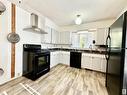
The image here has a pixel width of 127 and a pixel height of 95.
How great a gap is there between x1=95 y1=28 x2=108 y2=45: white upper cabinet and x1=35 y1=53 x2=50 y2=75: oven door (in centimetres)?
266

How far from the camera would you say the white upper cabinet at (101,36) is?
12.1 ft

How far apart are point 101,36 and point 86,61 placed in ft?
4.83

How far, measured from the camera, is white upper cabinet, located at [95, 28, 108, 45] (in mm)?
3701

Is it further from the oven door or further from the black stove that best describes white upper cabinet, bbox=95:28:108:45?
the black stove

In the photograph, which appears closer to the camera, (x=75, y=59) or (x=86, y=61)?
(x=86, y=61)

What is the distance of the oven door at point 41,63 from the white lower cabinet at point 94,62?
193cm

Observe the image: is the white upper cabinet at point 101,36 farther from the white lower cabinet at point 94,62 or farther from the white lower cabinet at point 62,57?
the white lower cabinet at point 62,57

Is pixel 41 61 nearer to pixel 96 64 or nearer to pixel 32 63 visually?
pixel 32 63

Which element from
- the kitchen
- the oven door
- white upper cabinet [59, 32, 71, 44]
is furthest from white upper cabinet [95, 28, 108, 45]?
the oven door

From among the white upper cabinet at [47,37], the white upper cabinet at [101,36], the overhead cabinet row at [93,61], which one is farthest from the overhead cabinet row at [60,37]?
the white upper cabinet at [101,36]

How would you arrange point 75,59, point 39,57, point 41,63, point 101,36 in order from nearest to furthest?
point 39,57
point 41,63
point 101,36
point 75,59

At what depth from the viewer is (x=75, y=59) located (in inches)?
170

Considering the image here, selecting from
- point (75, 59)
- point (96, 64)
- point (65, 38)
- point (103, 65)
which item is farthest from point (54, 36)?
point (103, 65)

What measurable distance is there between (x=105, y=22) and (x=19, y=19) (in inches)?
152
